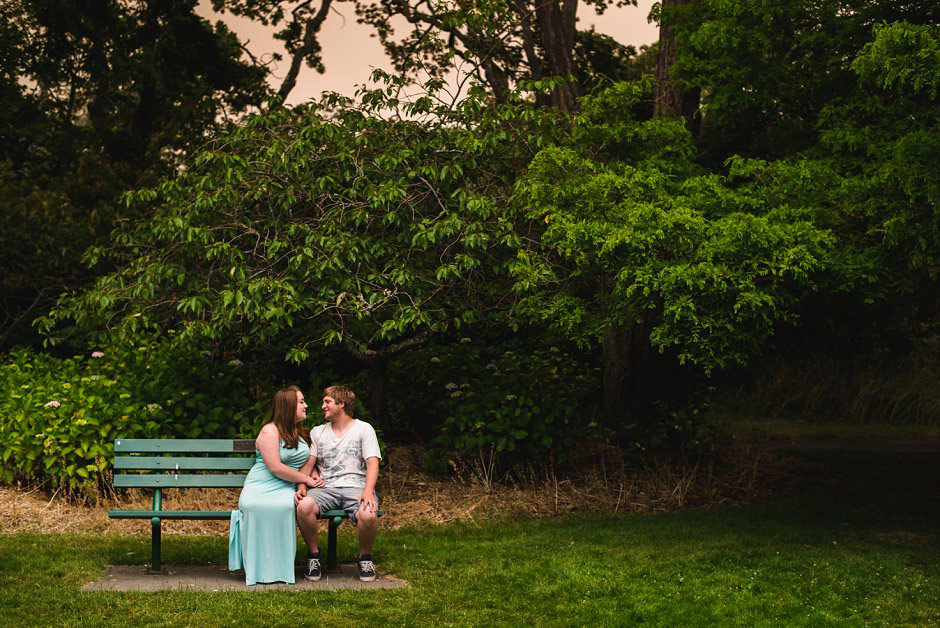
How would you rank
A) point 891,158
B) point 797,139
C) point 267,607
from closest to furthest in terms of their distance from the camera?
point 267,607 < point 891,158 < point 797,139

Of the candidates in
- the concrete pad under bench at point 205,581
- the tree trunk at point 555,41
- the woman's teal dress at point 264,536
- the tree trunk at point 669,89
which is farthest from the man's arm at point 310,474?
the tree trunk at point 555,41

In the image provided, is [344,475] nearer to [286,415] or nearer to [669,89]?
[286,415]

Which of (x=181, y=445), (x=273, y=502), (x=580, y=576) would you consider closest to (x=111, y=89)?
(x=181, y=445)

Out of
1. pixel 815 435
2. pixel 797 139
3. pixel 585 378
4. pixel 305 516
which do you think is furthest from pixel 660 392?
pixel 305 516

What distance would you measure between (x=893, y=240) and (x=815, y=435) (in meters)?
9.99

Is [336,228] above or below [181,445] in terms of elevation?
above

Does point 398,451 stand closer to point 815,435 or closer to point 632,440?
point 632,440

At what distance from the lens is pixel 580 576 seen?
6793 mm

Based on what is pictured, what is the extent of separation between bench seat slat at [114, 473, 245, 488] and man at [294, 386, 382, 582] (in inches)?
23.5

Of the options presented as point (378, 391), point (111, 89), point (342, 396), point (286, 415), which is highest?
point (111, 89)

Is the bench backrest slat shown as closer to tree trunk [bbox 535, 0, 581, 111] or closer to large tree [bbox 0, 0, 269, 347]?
tree trunk [bbox 535, 0, 581, 111]

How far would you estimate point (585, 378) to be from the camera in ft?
38.0

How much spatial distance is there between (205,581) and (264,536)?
478 millimetres

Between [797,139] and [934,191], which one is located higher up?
[797,139]
